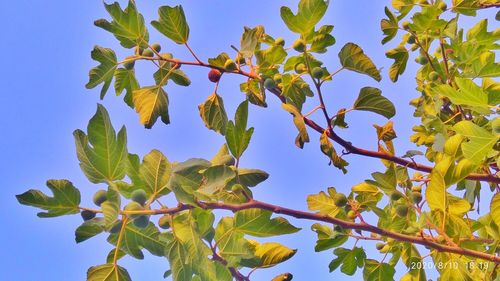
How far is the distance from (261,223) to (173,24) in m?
1.23

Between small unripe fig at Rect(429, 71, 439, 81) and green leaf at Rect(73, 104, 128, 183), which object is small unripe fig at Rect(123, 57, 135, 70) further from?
small unripe fig at Rect(429, 71, 439, 81)

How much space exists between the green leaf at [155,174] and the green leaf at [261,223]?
340mm

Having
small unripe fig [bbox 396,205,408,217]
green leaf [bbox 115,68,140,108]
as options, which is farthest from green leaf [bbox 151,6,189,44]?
small unripe fig [bbox 396,205,408,217]

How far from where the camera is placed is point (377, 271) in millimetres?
2752

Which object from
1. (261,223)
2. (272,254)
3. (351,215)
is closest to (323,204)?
(351,215)

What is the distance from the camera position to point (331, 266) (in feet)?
9.48

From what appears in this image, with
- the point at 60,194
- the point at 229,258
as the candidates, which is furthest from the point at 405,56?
the point at 60,194

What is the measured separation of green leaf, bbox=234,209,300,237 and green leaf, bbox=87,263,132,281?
49 cm

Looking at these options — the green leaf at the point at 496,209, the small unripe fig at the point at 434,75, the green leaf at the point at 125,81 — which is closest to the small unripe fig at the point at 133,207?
the green leaf at the point at 125,81

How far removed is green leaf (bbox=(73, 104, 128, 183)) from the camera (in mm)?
1864

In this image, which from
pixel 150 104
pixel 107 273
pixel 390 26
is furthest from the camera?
pixel 390 26

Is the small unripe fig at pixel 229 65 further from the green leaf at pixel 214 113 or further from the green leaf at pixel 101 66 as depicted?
the green leaf at pixel 101 66

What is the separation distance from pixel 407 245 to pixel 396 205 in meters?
0.33

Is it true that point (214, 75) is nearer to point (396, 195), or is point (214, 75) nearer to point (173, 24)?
point (173, 24)
